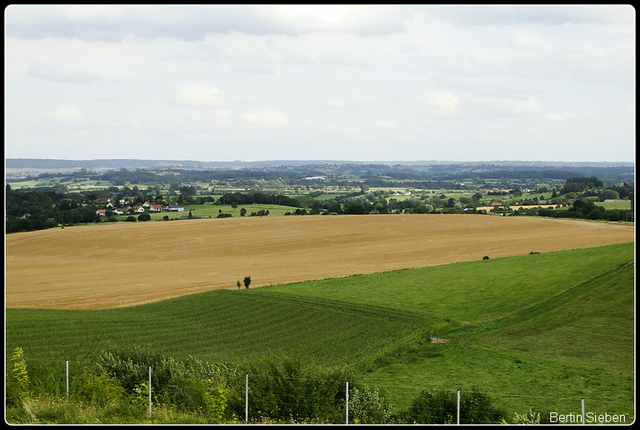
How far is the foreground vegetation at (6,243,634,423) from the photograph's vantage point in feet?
42.1

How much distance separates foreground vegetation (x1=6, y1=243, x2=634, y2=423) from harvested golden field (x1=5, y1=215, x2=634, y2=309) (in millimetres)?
6947

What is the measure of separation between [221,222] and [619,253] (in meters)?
53.1

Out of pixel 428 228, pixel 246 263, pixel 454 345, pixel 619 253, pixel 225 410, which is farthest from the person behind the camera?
pixel 428 228

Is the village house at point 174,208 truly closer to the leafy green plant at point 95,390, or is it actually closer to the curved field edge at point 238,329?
the curved field edge at point 238,329

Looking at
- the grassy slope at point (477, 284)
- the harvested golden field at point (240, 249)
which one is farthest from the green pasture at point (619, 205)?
the grassy slope at point (477, 284)

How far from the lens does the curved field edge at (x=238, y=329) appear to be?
79.2ft

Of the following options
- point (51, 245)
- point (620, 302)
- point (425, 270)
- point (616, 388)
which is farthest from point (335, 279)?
point (51, 245)

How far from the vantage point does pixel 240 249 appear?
62.9 metres

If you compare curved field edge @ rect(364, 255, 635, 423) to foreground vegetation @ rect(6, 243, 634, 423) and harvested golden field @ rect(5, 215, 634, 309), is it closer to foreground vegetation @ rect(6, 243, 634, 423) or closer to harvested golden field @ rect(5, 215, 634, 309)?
foreground vegetation @ rect(6, 243, 634, 423)

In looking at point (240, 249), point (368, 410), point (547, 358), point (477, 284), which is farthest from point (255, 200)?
point (368, 410)

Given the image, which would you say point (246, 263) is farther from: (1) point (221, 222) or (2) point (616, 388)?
(2) point (616, 388)

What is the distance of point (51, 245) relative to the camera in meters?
65.6

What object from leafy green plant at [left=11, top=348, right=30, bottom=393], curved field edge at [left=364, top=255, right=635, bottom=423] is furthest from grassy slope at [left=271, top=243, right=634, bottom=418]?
leafy green plant at [left=11, top=348, right=30, bottom=393]

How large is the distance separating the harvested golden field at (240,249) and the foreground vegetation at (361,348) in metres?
6.95
